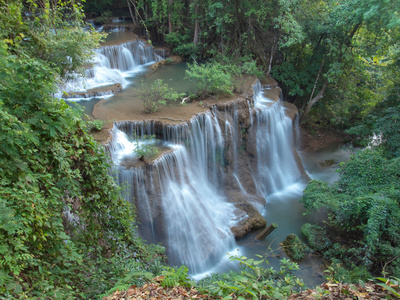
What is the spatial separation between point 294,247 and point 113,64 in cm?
1047

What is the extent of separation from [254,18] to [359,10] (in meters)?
4.65

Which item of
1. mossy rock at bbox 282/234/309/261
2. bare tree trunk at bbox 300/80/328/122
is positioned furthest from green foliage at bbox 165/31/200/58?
mossy rock at bbox 282/234/309/261

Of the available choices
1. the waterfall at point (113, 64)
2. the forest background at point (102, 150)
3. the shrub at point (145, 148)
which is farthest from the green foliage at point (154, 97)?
the waterfall at point (113, 64)

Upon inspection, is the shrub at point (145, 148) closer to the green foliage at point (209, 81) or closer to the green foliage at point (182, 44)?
the green foliage at point (209, 81)

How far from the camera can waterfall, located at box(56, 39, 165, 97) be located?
36.5 ft

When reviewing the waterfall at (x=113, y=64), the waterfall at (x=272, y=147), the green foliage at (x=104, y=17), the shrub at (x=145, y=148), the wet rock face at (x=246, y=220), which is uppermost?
the green foliage at (x=104, y=17)

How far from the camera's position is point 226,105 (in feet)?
33.7

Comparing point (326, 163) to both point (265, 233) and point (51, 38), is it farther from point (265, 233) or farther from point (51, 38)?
point (51, 38)

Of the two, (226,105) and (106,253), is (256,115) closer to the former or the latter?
(226,105)

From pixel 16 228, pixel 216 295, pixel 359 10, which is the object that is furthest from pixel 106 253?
pixel 359 10

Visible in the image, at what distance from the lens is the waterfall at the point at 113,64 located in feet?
36.5

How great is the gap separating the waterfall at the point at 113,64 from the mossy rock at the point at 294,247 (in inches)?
318

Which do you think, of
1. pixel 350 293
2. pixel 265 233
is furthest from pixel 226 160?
pixel 350 293

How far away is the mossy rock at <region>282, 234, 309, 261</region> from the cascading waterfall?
1.49 m
